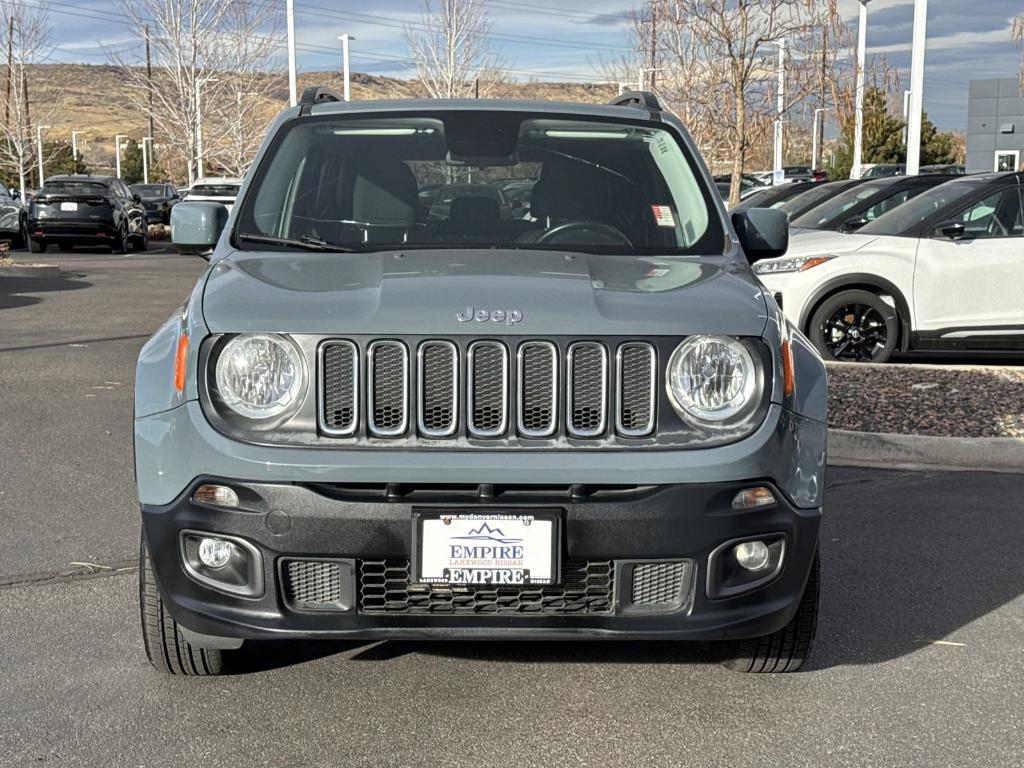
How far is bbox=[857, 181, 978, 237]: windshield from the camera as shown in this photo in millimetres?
12031

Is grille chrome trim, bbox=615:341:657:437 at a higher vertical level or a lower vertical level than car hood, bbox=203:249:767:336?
lower

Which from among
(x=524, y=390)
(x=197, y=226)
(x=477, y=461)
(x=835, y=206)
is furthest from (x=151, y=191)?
(x=477, y=461)

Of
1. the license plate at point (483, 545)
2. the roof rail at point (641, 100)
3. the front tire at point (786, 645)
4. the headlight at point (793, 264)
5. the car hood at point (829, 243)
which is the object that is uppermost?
the roof rail at point (641, 100)

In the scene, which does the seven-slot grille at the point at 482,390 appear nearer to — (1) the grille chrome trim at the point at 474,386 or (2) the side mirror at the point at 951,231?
(1) the grille chrome trim at the point at 474,386

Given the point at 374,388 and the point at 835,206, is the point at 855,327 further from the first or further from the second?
the point at 374,388

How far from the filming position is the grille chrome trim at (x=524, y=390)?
3.84 meters

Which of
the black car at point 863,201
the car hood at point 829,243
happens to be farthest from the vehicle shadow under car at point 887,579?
the black car at point 863,201

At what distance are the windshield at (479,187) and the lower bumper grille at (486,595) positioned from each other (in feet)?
4.51

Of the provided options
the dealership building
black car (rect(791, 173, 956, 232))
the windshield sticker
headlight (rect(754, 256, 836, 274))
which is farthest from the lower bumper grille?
the dealership building

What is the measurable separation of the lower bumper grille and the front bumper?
0.5 inches

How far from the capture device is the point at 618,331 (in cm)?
387

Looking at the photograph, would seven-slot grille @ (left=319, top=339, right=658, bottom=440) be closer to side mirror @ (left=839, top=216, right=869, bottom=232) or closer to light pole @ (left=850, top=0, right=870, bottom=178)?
side mirror @ (left=839, top=216, right=869, bottom=232)

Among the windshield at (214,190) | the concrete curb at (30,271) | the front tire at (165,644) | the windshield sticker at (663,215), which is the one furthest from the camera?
the windshield at (214,190)

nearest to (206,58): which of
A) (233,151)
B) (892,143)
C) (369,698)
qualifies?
(233,151)
